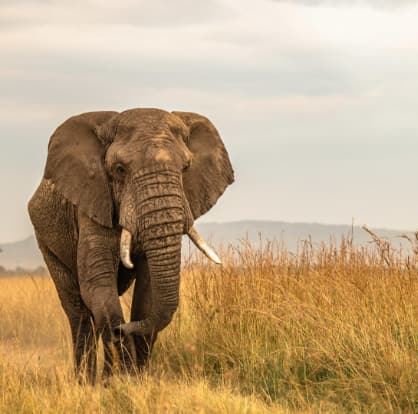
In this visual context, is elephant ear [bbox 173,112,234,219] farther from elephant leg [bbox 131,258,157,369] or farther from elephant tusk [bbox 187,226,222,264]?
elephant leg [bbox 131,258,157,369]

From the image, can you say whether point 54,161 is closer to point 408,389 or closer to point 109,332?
point 109,332

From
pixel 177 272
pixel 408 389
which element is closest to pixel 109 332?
pixel 177 272

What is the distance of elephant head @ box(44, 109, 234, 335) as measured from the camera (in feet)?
24.3

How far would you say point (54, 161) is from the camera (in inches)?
336

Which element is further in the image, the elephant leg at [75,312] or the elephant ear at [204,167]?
the elephant leg at [75,312]

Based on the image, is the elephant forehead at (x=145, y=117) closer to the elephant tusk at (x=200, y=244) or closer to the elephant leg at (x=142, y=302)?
the elephant tusk at (x=200, y=244)

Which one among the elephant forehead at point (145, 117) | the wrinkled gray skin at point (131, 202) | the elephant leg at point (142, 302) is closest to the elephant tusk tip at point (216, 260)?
the wrinkled gray skin at point (131, 202)

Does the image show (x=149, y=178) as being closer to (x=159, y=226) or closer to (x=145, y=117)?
(x=159, y=226)

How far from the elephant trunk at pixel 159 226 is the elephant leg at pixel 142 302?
0.65 meters

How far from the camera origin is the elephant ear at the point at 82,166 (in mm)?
8078

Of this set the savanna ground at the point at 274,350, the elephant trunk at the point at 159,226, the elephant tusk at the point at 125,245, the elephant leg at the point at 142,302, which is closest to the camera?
the savanna ground at the point at 274,350

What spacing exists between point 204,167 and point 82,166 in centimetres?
115

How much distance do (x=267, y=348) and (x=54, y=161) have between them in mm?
2760

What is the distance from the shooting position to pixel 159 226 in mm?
7359
